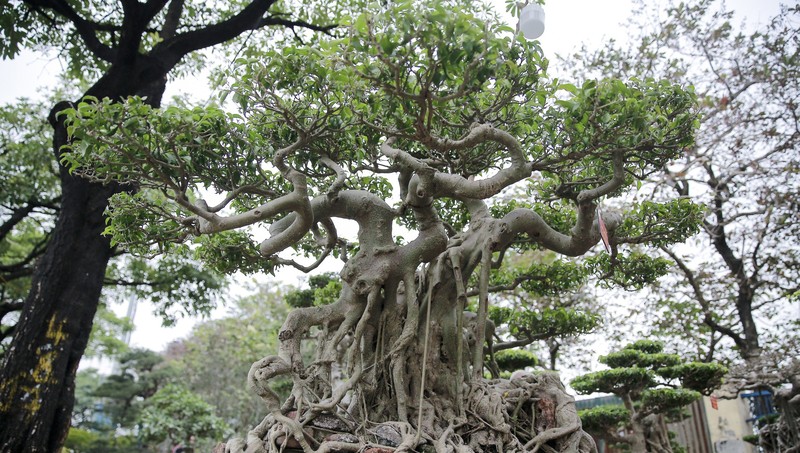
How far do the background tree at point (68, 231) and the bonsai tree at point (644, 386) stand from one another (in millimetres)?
6212

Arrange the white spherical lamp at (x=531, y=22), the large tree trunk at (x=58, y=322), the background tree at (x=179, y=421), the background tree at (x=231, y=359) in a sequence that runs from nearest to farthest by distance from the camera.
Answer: the white spherical lamp at (x=531, y=22), the large tree trunk at (x=58, y=322), the background tree at (x=179, y=421), the background tree at (x=231, y=359)

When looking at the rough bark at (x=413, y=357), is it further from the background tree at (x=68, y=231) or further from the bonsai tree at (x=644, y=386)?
the bonsai tree at (x=644, y=386)

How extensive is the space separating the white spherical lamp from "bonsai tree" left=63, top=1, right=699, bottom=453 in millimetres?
105

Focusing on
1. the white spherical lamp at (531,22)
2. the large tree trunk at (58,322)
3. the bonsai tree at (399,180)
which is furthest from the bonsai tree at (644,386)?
the large tree trunk at (58,322)

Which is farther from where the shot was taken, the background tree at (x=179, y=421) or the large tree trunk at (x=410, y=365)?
the background tree at (x=179, y=421)

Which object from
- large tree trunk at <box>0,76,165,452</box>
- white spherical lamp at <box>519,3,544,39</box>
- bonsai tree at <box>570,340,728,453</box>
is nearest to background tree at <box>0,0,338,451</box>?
large tree trunk at <box>0,76,165,452</box>

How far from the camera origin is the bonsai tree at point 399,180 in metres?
3.12

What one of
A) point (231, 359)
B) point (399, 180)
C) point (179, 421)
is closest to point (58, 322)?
point (399, 180)

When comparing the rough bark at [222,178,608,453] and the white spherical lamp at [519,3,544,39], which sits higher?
the white spherical lamp at [519,3,544,39]

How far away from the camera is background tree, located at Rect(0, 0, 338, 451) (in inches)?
220

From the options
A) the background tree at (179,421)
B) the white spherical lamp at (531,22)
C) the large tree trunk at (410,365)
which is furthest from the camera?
the background tree at (179,421)

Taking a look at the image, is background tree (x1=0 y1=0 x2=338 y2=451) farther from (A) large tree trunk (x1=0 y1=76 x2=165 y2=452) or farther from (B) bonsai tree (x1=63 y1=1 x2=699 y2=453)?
(B) bonsai tree (x1=63 y1=1 x2=699 y2=453)

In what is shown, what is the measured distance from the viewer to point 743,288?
386 inches

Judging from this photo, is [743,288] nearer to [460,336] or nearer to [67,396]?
[460,336]
